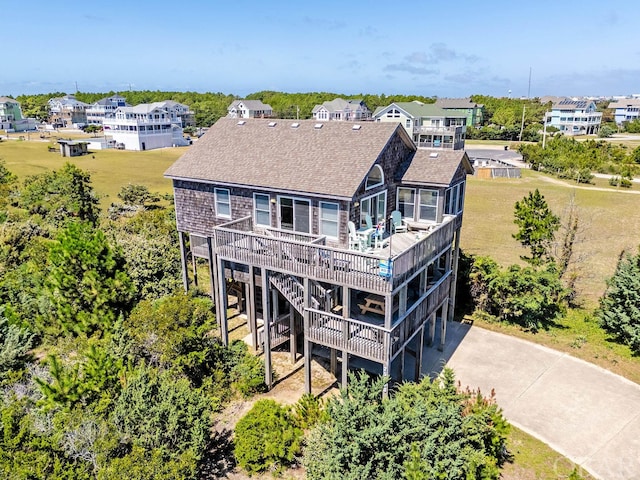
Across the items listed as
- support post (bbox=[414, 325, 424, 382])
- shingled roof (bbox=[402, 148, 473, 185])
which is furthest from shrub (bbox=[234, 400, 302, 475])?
shingled roof (bbox=[402, 148, 473, 185])

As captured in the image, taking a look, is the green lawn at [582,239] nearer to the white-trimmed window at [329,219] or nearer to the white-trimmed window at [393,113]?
the white-trimmed window at [329,219]

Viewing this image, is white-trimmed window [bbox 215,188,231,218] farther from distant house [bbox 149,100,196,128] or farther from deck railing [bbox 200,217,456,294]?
distant house [bbox 149,100,196,128]

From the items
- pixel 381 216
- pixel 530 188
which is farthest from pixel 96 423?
pixel 530 188

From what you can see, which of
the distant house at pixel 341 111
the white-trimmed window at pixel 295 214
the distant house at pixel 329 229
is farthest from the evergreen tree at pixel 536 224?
the distant house at pixel 341 111

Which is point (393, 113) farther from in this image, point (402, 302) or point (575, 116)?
point (402, 302)

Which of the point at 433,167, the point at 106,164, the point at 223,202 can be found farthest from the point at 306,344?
the point at 106,164

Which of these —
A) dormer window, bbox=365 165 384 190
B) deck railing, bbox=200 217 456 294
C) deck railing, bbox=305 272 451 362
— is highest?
dormer window, bbox=365 165 384 190

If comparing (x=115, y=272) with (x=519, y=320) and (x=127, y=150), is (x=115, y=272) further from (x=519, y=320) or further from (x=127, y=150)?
(x=127, y=150)
